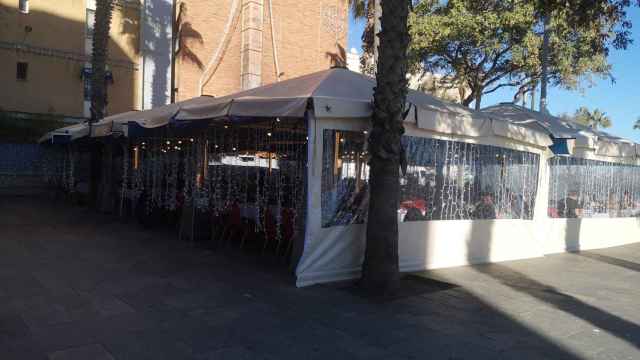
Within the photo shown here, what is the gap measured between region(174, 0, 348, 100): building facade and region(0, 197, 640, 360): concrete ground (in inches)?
754

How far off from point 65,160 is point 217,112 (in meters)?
13.8

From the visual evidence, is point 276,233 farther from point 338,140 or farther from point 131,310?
point 131,310

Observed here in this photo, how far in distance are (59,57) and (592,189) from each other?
21.5 metres

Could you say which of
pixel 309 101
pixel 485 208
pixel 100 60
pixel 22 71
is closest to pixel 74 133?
pixel 100 60

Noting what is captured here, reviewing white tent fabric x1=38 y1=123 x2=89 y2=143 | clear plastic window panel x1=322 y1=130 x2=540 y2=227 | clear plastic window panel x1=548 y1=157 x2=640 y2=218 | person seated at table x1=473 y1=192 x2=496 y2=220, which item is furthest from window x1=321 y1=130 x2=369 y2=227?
white tent fabric x1=38 y1=123 x2=89 y2=143

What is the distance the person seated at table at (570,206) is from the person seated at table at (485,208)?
8.95 ft

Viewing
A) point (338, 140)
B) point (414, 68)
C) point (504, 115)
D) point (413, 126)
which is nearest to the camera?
point (338, 140)

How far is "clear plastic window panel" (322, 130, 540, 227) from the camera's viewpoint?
25.3 feet

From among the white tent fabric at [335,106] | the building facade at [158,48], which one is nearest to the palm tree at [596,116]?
the building facade at [158,48]

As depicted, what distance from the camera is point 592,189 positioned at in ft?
42.7

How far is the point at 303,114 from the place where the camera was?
6.94 m

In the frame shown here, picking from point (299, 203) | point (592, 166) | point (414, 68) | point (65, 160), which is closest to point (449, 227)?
point (299, 203)

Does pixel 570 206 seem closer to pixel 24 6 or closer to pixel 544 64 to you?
pixel 544 64

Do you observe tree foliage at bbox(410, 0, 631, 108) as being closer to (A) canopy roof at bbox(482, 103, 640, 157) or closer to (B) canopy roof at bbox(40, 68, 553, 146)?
(A) canopy roof at bbox(482, 103, 640, 157)
